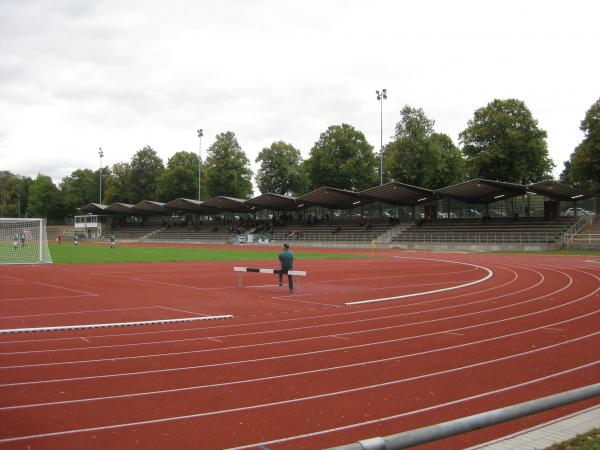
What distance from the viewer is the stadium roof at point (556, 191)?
164 ft

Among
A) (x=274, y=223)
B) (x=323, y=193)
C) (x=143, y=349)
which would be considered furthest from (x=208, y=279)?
(x=274, y=223)

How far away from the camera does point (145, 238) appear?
285ft

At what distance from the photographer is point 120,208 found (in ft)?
306

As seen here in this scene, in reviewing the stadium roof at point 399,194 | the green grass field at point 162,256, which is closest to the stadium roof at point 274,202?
the stadium roof at point 399,194

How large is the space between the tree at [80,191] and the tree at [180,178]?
28.5 m

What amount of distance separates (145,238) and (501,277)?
7030 cm

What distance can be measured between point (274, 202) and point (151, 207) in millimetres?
23994

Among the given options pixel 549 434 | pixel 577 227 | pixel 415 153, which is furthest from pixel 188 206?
pixel 549 434

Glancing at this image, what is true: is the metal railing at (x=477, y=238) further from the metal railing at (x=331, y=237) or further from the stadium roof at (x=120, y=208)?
the stadium roof at (x=120, y=208)

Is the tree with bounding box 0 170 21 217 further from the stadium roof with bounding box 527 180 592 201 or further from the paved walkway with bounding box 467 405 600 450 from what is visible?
the paved walkway with bounding box 467 405 600 450

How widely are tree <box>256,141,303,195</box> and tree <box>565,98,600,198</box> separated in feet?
145

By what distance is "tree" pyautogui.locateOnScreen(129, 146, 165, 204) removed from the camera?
11200 cm

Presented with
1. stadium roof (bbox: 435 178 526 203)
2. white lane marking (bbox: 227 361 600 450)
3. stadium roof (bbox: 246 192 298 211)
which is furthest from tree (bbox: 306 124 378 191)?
white lane marking (bbox: 227 361 600 450)

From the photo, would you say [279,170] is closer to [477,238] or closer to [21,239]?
[477,238]
